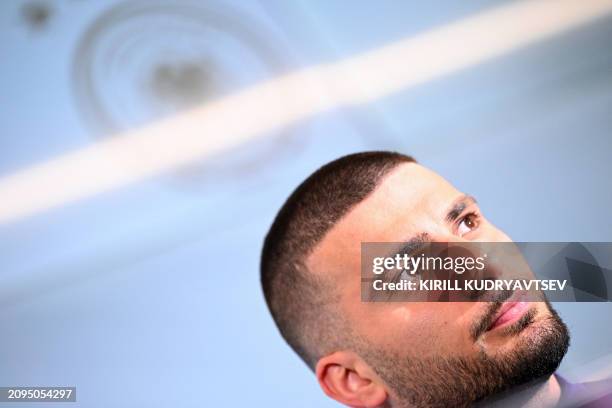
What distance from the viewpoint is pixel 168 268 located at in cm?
149

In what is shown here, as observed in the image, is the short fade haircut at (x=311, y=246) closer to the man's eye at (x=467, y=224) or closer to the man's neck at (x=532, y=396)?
the man's eye at (x=467, y=224)

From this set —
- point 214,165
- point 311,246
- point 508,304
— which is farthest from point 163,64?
point 508,304

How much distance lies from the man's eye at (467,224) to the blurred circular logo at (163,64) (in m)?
0.43

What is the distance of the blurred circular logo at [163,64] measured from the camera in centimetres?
154

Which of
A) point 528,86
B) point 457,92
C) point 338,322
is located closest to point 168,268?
point 338,322

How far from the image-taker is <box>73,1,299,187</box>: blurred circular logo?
1535 mm

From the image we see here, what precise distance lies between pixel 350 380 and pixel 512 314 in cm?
34

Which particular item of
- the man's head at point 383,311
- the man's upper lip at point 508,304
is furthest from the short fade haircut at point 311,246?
the man's upper lip at point 508,304


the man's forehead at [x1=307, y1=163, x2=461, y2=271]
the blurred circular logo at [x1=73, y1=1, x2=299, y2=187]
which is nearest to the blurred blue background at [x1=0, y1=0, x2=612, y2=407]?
the blurred circular logo at [x1=73, y1=1, x2=299, y2=187]

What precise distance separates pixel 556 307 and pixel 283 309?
562 millimetres

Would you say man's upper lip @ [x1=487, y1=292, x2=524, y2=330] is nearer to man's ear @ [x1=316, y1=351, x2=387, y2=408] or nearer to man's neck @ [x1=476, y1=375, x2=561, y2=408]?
man's neck @ [x1=476, y1=375, x2=561, y2=408]

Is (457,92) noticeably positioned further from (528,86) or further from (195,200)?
(195,200)

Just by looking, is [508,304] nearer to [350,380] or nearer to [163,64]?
[350,380]

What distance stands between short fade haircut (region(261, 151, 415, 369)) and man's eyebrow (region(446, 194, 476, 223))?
141 mm
